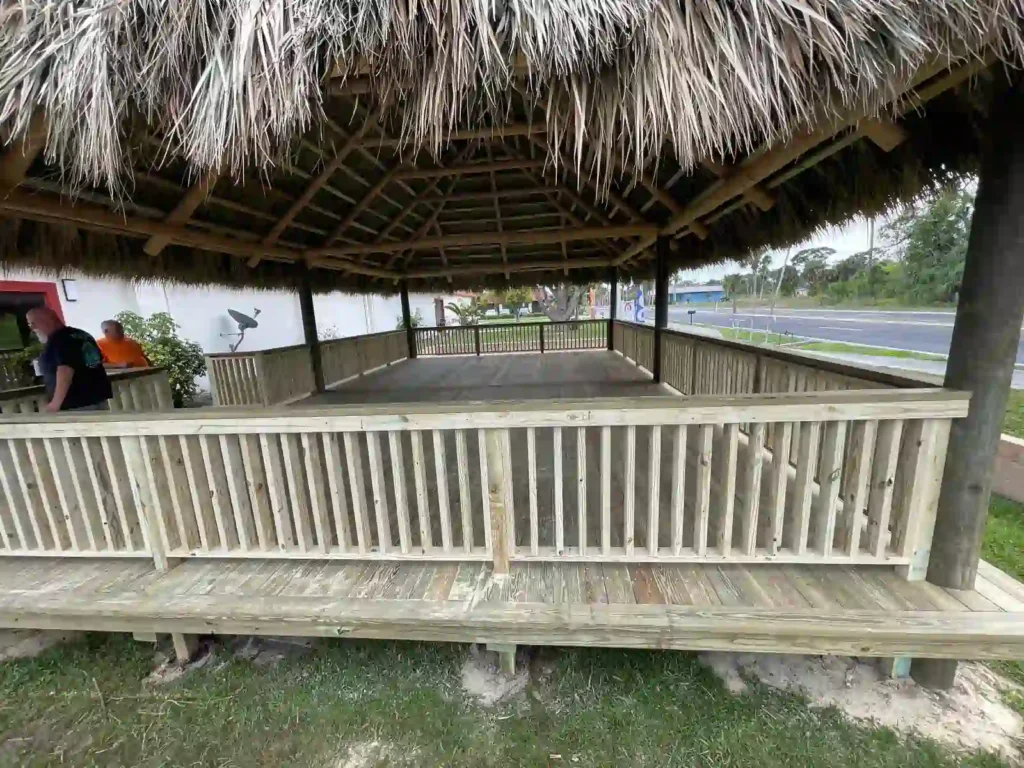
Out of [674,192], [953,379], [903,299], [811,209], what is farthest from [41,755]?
[903,299]

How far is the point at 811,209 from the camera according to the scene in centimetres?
356

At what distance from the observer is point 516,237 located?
6.63 meters

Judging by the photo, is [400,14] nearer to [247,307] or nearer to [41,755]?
[41,755]

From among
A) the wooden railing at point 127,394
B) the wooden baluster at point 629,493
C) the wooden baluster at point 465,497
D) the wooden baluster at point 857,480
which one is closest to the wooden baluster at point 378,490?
the wooden baluster at point 465,497

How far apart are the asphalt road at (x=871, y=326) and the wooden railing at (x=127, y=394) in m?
15.5

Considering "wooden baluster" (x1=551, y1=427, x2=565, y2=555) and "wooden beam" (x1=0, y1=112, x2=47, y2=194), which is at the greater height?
"wooden beam" (x1=0, y1=112, x2=47, y2=194)

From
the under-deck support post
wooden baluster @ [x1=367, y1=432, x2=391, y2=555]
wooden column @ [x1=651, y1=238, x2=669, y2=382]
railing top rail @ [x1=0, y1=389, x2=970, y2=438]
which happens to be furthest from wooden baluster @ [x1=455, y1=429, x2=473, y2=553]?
the under-deck support post

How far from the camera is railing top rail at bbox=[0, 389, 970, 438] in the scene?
5.65 ft

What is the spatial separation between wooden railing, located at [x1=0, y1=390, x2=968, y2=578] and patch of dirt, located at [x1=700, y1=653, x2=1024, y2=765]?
1.62ft

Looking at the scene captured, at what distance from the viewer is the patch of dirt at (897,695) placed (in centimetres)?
164

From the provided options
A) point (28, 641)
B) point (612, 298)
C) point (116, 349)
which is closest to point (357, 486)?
point (28, 641)

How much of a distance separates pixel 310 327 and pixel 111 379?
3167 mm

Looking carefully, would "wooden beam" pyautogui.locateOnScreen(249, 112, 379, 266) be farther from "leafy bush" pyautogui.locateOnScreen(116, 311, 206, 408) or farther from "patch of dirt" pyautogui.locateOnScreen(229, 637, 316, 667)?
"patch of dirt" pyautogui.locateOnScreen(229, 637, 316, 667)

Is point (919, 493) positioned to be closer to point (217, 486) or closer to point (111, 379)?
point (217, 486)
